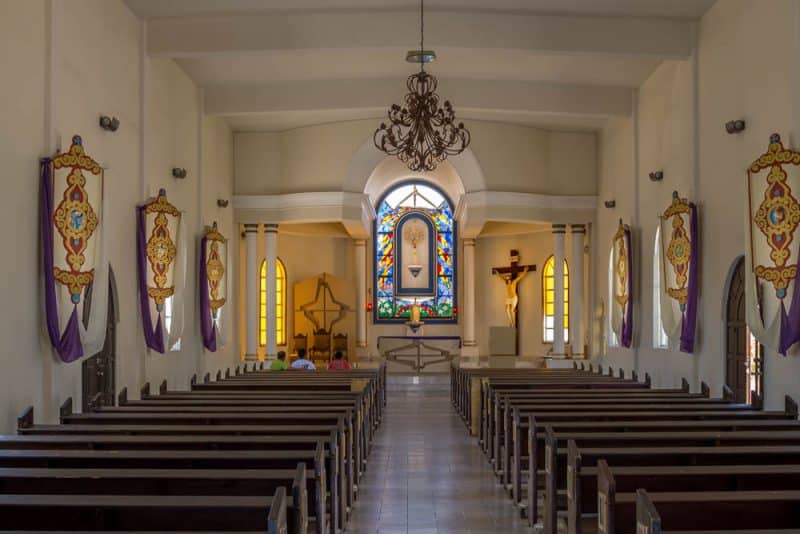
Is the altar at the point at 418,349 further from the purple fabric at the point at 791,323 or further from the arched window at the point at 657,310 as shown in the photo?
the purple fabric at the point at 791,323

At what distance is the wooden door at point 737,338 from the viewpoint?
992 cm

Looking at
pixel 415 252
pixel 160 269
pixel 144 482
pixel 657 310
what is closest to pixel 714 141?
pixel 657 310

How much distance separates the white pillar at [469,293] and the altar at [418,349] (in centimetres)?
75

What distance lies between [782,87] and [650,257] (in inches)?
191

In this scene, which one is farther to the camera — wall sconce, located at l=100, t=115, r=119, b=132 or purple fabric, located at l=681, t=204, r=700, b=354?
purple fabric, located at l=681, t=204, r=700, b=354

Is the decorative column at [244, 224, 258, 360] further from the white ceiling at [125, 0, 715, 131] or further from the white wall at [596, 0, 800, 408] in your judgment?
the white wall at [596, 0, 800, 408]

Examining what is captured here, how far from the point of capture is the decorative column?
56.3 ft

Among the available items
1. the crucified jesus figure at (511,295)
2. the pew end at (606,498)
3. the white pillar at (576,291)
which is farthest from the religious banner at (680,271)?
the crucified jesus figure at (511,295)

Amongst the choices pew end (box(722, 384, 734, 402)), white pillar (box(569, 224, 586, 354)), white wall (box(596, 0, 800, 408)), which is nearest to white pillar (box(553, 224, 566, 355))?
white pillar (box(569, 224, 586, 354))

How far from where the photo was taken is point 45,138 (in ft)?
26.7

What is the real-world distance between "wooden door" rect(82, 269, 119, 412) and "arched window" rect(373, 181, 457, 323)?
42.5 ft

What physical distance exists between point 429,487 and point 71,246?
3.88 m

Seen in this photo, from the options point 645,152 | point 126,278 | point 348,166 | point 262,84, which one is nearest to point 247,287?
point 348,166

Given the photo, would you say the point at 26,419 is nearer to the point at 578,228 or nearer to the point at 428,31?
the point at 428,31
